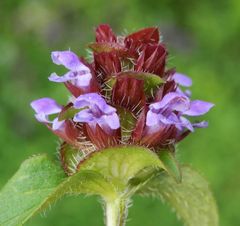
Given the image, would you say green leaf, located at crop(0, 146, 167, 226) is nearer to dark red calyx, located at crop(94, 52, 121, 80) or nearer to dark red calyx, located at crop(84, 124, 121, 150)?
dark red calyx, located at crop(84, 124, 121, 150)

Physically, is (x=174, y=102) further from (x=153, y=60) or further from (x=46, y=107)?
(x=46, y=107)

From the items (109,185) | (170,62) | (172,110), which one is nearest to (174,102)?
(172,110)

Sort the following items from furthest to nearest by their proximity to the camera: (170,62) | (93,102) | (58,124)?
1. (170,62)
2. (58,124)
3. (93,102)

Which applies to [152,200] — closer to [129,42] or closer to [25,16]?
[25,16]

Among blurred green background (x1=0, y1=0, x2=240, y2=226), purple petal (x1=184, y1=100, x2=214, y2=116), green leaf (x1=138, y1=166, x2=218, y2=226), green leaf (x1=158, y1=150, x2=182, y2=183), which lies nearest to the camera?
green leaf (x1=158, y1=150, x2=182, y2=183)

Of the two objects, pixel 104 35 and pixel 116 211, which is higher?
pixel 104 35

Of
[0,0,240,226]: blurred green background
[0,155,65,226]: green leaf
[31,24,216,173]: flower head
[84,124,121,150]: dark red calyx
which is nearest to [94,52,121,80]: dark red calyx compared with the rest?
[31,24,216,173]: flower head

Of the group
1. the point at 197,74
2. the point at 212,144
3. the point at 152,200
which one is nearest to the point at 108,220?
the point at 152,200
